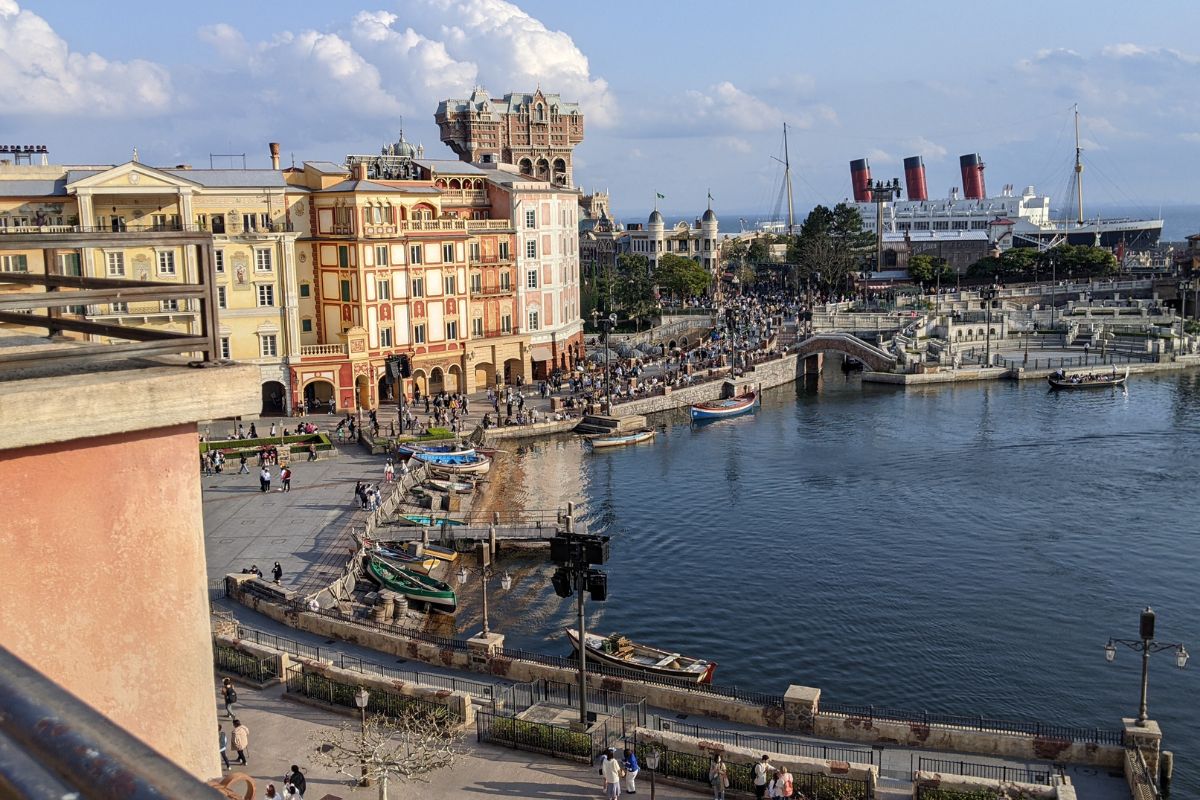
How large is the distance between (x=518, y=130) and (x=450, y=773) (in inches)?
5144

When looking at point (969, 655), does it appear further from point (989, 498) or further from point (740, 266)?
point (740, 266)

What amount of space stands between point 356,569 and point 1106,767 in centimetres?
2472

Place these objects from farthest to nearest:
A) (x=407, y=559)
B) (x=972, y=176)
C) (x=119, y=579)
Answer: (x=972, y=176)
(x=407, y=559)
(x=119, y=579)

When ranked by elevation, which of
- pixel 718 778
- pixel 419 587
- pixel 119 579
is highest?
pixel 119 579

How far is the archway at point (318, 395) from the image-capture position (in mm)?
63094

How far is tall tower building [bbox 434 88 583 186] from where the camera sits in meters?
142

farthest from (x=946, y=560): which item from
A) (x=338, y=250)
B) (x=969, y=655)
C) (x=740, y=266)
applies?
(x=740, y=266)

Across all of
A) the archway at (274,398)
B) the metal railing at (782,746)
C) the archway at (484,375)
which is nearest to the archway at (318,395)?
the archway at (274,398)

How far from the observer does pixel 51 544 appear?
15.4 feet

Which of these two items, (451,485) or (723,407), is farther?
(723,407)

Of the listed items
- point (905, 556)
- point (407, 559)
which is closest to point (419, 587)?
point (407, 559)

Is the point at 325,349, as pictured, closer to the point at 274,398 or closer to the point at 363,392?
the point at 363,392

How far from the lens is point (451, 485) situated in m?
51.4

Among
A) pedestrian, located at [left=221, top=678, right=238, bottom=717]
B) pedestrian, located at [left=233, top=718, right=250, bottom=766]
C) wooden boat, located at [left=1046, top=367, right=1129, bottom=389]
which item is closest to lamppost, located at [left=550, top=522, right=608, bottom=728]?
pedestrian, located at [left=233, top=718, right=250, bottom=766]
